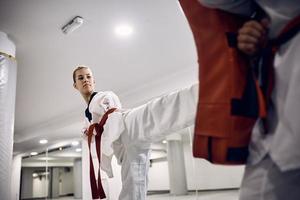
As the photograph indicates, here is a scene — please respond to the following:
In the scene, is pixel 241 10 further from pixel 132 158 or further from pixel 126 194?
pixel 126 194

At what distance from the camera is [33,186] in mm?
9672

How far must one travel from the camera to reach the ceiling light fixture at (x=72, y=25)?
110 inches

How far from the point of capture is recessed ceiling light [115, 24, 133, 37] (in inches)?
121

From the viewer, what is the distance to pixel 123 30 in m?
3.14

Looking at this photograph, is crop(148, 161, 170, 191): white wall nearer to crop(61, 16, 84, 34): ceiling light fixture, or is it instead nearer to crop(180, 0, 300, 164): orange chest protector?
crop(61, 16, 84, 34): ceiling light fixture

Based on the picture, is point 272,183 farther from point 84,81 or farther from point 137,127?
point 84,81

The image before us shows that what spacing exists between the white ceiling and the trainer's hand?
2151mm

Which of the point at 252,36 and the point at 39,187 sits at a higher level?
the point at 252,36

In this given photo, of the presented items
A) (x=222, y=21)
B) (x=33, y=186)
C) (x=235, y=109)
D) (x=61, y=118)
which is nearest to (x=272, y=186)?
(x=235, y=109)

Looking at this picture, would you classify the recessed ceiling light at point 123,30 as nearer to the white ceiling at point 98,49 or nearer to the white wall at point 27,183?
the white ceiling at point 98,49

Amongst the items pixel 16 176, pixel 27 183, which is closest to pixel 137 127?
pixel 16 176

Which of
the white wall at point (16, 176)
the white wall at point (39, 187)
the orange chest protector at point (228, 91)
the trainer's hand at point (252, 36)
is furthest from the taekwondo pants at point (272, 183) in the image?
the white wall at point (39, 187)

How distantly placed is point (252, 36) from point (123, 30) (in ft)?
8.68

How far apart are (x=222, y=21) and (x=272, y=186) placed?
43cm
